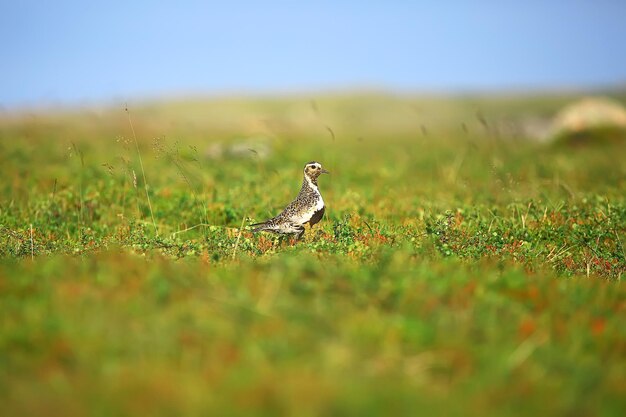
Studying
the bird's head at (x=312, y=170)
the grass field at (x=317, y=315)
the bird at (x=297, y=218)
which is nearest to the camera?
the grass field at (x=317, y=315)

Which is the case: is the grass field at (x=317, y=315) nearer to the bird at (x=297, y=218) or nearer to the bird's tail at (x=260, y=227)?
the bird's tail at (x=260, y=227)

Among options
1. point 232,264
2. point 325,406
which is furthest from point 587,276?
point 325,406

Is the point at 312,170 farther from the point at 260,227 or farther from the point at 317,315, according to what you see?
the point at 317,315

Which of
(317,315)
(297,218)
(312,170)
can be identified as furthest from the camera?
(312,170)

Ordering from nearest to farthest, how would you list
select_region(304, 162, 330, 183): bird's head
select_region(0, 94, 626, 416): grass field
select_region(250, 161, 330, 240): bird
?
1. select_region(0, 94, 626, 416): grass field
2. select_region(250, 161, 330, 240): bird
3. select_region(304, 162, 330, 183): bird's head

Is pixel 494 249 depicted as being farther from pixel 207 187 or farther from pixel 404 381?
pixel 207 187

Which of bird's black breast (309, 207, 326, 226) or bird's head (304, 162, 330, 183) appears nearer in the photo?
bird's black breast (309, 207, 326, 226)

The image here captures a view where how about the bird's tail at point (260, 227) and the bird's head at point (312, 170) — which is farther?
the bird's head at point (312, 170)

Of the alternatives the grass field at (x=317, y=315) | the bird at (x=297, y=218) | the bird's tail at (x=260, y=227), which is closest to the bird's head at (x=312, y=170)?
the bird at (x=297, y=218)

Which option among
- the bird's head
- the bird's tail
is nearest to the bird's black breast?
the bird's tail

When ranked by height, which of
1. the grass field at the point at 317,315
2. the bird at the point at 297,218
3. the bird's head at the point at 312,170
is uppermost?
the bird's head at the point at 312,170

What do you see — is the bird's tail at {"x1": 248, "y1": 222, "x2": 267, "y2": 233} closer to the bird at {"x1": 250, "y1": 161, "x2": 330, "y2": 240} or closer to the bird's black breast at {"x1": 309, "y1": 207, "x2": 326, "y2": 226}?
the bird at {"x1": 250, "y1": 161, "x2": 330, "y2": 240}

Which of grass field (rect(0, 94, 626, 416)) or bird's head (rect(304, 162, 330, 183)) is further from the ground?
bird's head (rect(304, 162, 330, 183))

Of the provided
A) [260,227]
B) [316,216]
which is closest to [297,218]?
[316,216]
